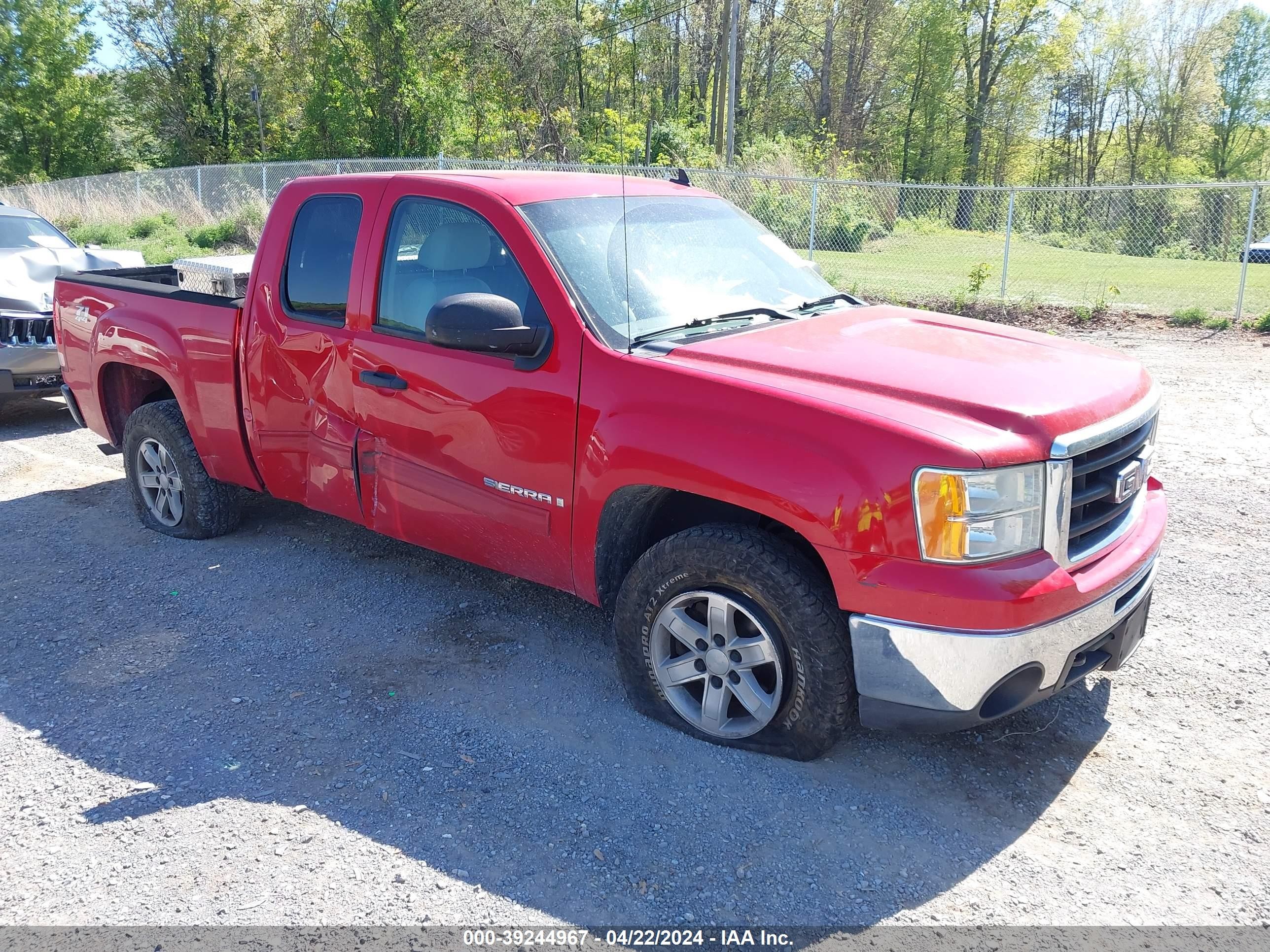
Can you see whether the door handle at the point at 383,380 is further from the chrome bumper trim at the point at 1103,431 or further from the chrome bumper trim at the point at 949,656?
the chrome bumper trim at the point at 1103,431

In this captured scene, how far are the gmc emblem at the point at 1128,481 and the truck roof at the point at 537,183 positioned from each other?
222 centimetres

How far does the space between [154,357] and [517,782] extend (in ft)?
11.1

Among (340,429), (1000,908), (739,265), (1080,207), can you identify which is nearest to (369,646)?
(340,429)

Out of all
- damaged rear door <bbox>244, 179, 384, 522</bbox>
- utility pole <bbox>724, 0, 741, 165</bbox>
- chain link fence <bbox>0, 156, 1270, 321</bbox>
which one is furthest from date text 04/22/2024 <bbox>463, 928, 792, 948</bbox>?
utility pole <bbox>724, 0, 741, 165</bbox>

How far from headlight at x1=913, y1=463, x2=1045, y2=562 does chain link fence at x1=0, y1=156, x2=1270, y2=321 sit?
1236cm

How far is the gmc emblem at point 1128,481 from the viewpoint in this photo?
10.9 ft

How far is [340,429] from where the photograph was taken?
4.50m

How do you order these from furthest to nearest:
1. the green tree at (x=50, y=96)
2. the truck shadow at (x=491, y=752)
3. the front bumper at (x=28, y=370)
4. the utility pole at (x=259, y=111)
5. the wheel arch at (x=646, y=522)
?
1. the utility pole at (x=259, y=111)
2. the green tree at (x=50, y=96)
3. the front bumper at (x=28, y=370)
4. the wheel arch at (x=646, y=522)
5. the truck shadow at (x=491, y=752)

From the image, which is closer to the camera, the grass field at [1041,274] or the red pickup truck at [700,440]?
the red pickup truck at [700,440]

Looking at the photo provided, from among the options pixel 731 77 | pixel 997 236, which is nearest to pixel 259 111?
pixel 731 77

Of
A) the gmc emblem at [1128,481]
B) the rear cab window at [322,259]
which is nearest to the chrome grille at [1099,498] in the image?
the gmc emblem at [1128,481]

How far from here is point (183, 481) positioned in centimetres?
550

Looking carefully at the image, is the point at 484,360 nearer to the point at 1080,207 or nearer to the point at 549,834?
the point at 549,834

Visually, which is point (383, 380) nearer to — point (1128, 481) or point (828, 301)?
point (828, 301)
